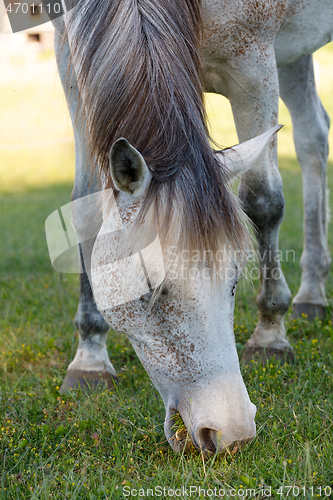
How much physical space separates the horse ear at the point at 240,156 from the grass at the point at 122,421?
1020 millimetres

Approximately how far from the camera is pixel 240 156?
1.78 meters

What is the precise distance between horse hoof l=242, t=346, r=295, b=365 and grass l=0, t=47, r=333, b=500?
60 mm

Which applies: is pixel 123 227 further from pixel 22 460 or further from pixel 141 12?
pixel 22 460

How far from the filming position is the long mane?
62.7 inches

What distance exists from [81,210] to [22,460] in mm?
1293

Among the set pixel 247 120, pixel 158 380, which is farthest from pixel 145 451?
pixel 247 120

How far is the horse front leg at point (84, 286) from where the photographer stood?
2.55m

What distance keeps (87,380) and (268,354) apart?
103 cm

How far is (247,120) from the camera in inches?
98.1

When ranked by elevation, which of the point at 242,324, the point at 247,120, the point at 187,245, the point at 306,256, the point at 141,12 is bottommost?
the point at 242,324

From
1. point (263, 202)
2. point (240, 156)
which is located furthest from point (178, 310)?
point (263, 202)

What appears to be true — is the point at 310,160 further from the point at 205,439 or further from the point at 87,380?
the point at 205,439

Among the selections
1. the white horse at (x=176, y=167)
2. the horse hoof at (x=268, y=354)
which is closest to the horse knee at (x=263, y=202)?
the white horse at (x=176, y=167)

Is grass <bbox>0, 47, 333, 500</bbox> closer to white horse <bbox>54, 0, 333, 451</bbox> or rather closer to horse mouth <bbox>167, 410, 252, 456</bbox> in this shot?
horse mouth <bbox>167, 410, 252, 456</bbox>
